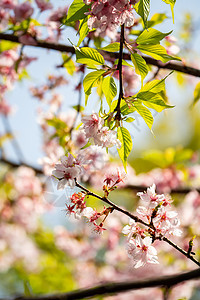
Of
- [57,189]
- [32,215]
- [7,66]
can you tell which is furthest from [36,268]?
[57,189]

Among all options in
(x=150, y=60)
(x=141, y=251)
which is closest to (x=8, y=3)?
(x=150, y=60)

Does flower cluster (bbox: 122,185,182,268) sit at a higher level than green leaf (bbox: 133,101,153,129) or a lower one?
lower

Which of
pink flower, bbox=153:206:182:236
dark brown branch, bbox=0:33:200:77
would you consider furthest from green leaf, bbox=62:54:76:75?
pink flower, bbox=153:206:182:236

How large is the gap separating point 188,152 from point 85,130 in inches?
69.4

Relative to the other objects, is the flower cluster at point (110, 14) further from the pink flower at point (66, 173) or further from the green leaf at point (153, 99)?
the pink flower at point (66, 173)

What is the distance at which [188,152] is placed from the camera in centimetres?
236

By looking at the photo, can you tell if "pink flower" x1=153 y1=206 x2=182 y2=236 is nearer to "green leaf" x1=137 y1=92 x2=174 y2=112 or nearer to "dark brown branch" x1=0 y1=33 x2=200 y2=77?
"green leaf" x1=137 y1=92 x2=174 y2=112

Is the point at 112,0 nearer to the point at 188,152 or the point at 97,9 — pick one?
the point at 97,9

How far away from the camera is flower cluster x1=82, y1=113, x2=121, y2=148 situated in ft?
2.35

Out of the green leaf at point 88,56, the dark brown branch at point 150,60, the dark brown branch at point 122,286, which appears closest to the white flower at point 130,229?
the dark brown branch at point 122,286

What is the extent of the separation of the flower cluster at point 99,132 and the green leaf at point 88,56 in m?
0.12

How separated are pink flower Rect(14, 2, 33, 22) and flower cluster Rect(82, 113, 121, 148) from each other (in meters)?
0.84

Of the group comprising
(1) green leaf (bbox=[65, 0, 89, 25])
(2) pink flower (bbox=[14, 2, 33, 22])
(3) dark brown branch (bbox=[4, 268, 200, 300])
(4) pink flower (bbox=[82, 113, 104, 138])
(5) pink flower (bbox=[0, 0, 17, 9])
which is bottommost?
(3) dark brown branch (bbox=[4, 268, 200, 300])

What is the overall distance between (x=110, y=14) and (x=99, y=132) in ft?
0.82
